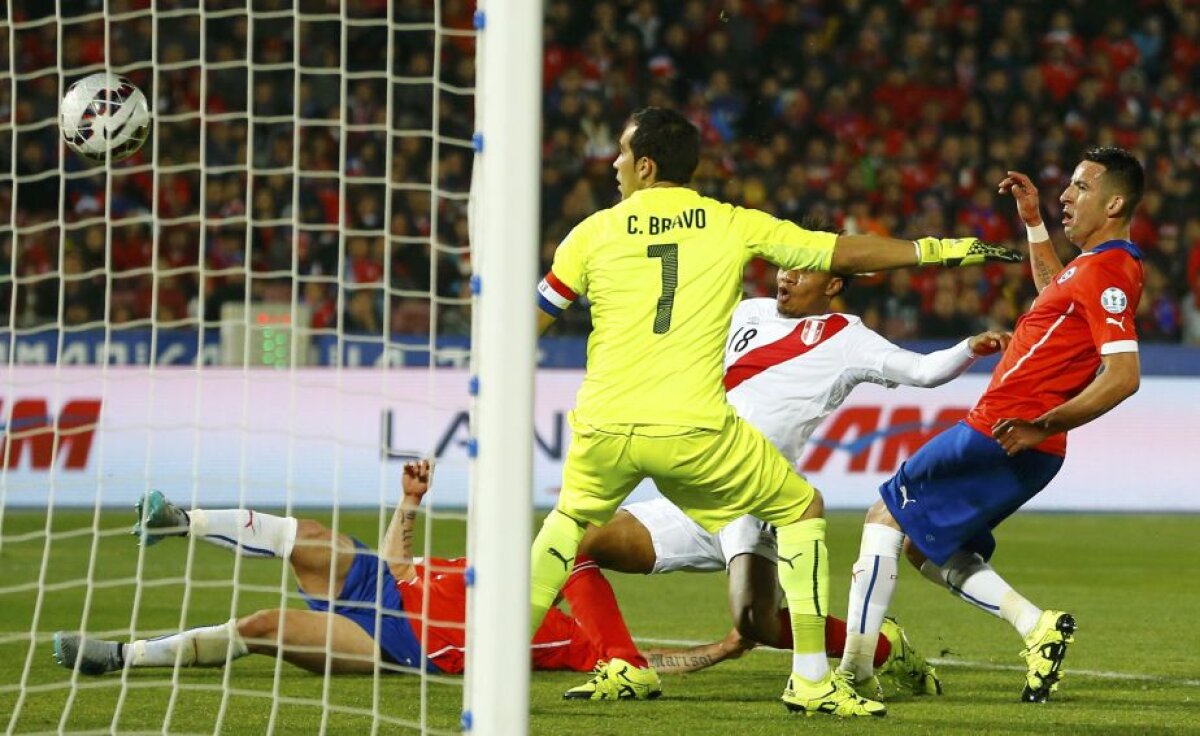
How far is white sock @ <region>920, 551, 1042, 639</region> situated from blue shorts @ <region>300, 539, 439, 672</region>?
194cm

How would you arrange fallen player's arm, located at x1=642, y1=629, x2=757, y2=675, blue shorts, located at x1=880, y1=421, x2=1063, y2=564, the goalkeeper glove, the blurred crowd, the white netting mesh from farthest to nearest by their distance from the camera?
the blurred crowd → the white netting mesh → fallen player's arm, located at x1=642, y1=629, x2=757, y2=675 → blue shorts, located at x1=880, y1=421, x2=1063, y2=564 → the goalkeeper glove

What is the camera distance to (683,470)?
563 centimetres

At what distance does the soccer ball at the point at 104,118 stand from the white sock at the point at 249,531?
4.47ft

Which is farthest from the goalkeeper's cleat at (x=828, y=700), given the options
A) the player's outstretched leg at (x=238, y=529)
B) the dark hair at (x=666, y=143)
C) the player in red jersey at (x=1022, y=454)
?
the player's outstretched leg at (x=238, y=529)

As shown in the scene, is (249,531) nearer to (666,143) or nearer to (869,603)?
(666,143)

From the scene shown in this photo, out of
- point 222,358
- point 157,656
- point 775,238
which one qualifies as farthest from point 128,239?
point 775,238

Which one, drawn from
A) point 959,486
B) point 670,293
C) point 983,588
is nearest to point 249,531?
point 670,293

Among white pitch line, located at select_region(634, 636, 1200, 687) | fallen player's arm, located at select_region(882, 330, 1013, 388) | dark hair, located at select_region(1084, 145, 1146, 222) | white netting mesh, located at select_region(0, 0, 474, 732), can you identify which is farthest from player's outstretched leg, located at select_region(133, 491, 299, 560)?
white netting mesh, located at select_region(0, 0, 474, 732)

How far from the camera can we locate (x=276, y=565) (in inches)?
451

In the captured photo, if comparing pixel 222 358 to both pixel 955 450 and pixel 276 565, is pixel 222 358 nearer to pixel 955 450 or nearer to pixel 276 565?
pixel 276 565

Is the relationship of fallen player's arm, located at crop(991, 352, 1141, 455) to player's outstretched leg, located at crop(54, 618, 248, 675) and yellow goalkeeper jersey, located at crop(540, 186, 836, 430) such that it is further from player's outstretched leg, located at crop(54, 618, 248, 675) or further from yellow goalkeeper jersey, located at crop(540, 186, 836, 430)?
player's outstretched leg, located at crop(54, 618, 248, 675)

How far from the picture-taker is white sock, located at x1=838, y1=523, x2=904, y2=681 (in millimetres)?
6336

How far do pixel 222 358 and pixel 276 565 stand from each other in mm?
4149

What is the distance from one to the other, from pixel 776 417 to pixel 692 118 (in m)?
12.4
